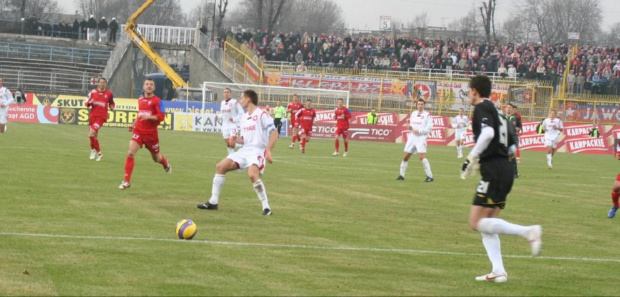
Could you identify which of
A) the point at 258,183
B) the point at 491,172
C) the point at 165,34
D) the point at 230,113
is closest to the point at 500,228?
the point at 491,172

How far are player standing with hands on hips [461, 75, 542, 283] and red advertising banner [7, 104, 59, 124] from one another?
4626 cm

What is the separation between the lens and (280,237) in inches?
496

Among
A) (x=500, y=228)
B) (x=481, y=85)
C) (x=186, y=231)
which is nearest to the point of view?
(x=500, y=228)

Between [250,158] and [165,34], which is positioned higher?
[165,34]

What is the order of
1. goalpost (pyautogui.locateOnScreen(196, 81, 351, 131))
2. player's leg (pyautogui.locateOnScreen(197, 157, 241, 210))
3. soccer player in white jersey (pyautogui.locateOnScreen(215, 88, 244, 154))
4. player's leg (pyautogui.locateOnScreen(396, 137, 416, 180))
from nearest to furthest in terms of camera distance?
player's leg (pyautogui.locateOnScreen(197, 157, 241, 210))
player's leg (pyautogui.locateOnScreen(396, 137, 416, 180))
soccer player in white jersey (pyautogui.locateOnScreen(215, 88, 244, 154))
goalpost (pyautogui.locateOnScreen(196, 81, 351, 131))

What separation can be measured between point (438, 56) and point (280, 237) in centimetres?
5099

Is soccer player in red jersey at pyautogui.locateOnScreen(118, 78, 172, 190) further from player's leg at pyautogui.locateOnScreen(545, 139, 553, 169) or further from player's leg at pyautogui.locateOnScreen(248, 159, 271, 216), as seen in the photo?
player's leg at pyautogui.locateOnScreen(545, 139, 553, 169)

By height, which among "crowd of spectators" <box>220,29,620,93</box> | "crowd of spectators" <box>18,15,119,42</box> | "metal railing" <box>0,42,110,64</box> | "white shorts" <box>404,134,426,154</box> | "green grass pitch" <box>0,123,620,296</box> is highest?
"crowd of spectators" <box>18,15,119,42</box>

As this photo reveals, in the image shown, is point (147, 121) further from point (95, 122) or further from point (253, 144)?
point (95, 122)

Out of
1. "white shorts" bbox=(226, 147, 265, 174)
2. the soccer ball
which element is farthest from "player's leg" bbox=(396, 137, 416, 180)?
the soccer ball

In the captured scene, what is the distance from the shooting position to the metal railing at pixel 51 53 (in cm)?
7062

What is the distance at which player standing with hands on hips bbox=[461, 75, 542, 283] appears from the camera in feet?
31.5

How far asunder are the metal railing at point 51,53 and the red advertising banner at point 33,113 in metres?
17.3

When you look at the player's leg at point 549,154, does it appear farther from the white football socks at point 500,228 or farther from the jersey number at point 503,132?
the white football socks at point 500,228
